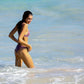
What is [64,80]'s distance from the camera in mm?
6258

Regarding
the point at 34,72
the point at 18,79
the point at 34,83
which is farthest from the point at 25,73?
the point at 34,83

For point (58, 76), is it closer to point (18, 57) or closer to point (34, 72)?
point (34, 72)

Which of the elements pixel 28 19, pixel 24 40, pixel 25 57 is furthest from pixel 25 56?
pixel 28 19

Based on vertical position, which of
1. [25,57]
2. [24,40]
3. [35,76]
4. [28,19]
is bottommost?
[35,76]

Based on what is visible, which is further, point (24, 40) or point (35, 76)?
point (24, 40)

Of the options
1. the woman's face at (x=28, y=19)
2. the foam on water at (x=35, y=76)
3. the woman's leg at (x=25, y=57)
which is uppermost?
the woman's face at (x=28, y=19)

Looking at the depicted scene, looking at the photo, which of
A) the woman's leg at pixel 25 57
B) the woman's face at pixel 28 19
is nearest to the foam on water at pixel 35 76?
the woman's leg at pixel 25 57

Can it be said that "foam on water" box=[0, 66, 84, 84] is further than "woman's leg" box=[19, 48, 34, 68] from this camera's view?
No

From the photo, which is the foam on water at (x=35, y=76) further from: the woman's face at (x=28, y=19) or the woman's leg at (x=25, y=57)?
the woman's face at (x=28, y=19)

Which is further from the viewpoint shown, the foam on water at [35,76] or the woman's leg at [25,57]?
the woman's leg at [25,57]

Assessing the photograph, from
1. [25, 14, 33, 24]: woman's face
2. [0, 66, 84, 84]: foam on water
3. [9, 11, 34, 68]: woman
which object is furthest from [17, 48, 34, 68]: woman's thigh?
[25, 14, 33, 24]: woman's face

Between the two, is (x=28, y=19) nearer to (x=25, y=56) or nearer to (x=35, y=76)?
(x=25, y=56)

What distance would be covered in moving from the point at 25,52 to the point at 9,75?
1.00 meters

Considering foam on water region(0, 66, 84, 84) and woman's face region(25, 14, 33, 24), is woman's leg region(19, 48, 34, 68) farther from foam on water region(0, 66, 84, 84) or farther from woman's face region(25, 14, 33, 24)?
woman's face region(25, 14, 33, 24)
